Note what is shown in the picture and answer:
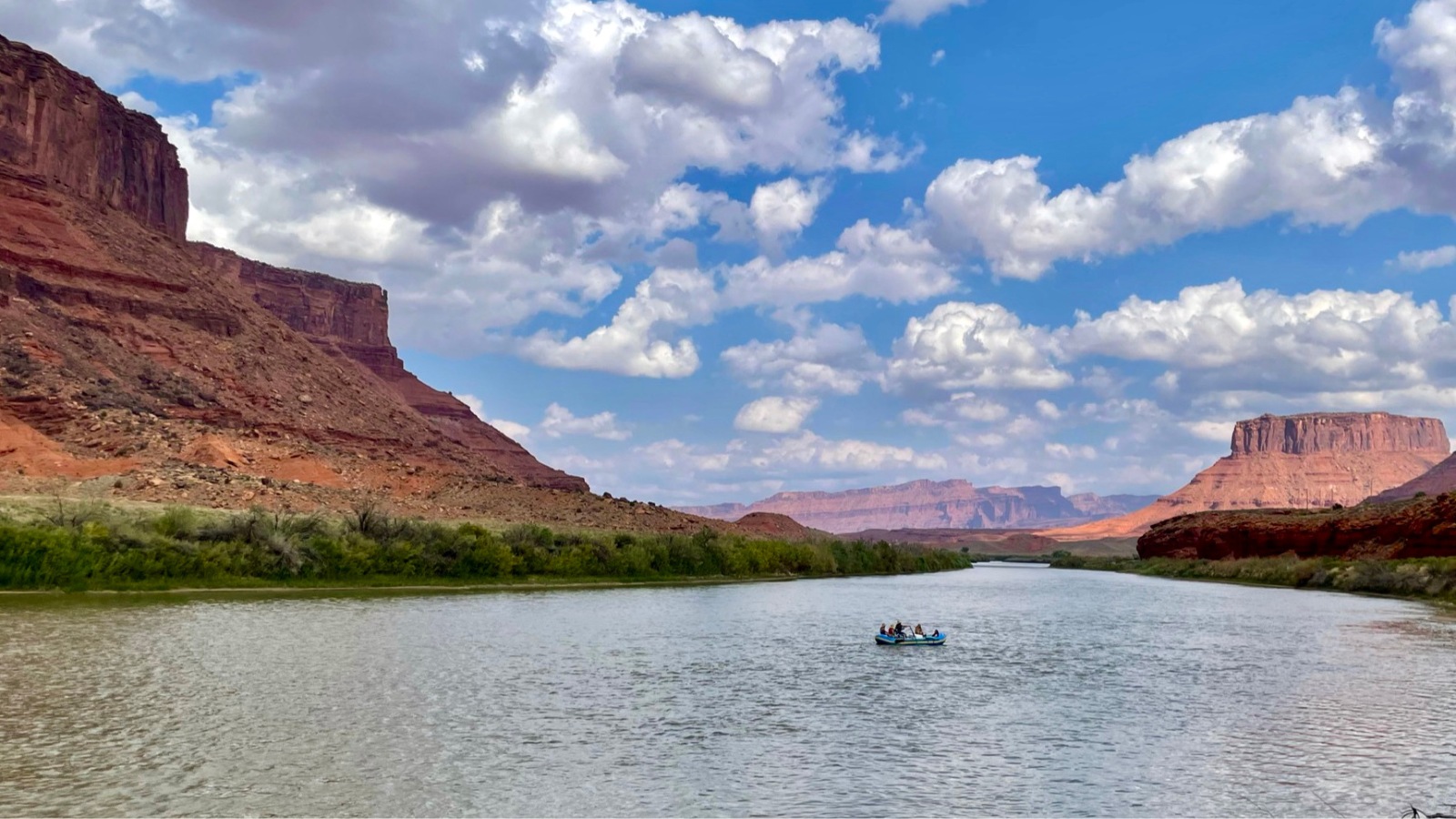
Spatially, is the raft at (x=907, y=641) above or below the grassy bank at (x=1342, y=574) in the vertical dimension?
below

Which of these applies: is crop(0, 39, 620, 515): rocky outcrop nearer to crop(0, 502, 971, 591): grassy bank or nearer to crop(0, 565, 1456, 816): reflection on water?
crop(0, 502, 971, 591): grassy bank

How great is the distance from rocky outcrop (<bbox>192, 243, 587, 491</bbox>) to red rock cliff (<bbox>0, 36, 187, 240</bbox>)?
38.9 metres

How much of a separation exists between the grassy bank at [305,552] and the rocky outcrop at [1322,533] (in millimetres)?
53748

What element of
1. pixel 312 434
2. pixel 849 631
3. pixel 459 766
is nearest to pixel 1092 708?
pixel 459 766

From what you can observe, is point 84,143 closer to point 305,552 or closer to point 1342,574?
point 305,552

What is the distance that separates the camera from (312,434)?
10769 cm

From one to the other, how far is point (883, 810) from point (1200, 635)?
3508 cm

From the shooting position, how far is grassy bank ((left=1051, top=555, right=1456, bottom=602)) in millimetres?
69562

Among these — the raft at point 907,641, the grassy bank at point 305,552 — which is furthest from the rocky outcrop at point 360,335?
the raft at point 907,641

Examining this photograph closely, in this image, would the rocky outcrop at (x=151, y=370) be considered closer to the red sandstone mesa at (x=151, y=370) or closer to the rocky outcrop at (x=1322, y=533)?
the red sandstone mesa at (x=151, y=370)

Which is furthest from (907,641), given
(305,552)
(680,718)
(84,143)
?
(84,143)

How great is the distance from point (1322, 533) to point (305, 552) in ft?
304

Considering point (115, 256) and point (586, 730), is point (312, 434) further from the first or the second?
point (586, 730)

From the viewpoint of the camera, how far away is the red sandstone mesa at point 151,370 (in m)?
78.0
